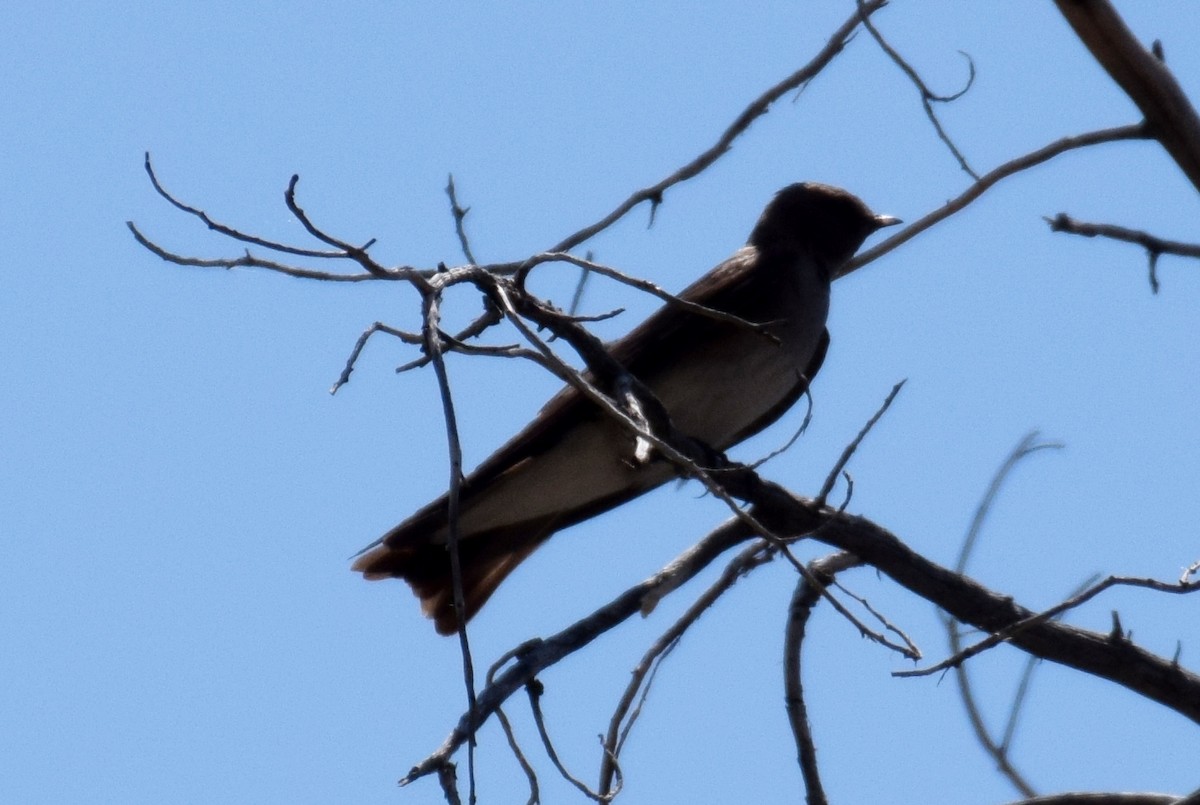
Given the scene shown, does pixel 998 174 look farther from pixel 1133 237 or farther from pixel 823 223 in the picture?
pixel 823 223

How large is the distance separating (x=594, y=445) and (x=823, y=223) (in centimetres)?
236

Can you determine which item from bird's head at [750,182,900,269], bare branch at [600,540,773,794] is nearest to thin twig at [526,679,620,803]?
bare branch at [600,540,773,794]

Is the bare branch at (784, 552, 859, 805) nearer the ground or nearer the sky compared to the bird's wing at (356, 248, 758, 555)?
nearer the ground

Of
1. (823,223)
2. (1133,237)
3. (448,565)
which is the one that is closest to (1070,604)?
(1133,237)

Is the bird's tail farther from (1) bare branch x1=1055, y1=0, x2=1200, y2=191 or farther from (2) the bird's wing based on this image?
(1) bare branch x1=1055, y1=0, x2=1200, y2=191

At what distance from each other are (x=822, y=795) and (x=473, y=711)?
242cm

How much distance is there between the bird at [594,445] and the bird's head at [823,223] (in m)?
0.94

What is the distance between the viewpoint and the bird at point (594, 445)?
250 inches

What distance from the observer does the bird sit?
250 inches

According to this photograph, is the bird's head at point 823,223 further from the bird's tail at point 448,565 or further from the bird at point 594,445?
the bird's tail at point 448,565

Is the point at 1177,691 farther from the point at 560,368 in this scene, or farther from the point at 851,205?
the point at 851,205

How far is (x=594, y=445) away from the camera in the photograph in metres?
6.69

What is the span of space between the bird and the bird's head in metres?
0.94

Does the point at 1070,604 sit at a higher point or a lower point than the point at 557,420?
lower
